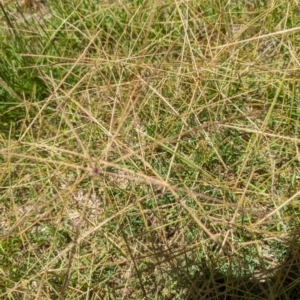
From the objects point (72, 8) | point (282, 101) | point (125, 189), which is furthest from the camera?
point (72, 8)

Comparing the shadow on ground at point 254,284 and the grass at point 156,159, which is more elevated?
the grass at point 156,159

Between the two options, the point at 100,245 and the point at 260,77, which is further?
the point at 260,77

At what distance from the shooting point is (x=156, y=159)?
4.93 ft

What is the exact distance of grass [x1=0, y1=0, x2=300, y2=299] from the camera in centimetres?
131

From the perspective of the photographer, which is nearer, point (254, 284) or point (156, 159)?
point (254, 284)

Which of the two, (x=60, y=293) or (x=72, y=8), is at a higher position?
(x=72, y=8)

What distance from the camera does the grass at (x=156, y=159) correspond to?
1.31m

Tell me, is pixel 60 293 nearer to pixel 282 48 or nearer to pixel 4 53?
pixel 4 53

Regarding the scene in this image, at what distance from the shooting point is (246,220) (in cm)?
137

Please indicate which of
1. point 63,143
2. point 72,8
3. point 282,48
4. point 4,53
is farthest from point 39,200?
point 282,48

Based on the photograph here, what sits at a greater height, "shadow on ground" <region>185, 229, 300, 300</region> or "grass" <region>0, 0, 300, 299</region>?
"grass" <region>0, 0, 300, 299</region>

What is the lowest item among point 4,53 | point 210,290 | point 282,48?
point 210,290

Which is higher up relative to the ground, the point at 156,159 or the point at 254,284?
the point at 156,159

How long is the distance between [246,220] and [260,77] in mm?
454
